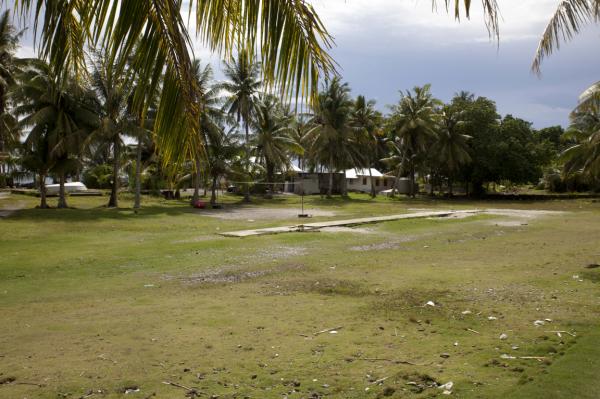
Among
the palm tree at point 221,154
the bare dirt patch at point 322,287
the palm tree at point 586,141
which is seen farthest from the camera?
the palm tree at point 221,154

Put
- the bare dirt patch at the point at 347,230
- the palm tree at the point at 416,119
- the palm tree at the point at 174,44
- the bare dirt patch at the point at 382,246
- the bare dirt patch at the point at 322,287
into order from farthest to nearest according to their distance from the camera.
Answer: the palm tree at the point at 416,119 → the bare dirt patch at the point at 347,230 → the bare dirt patch at the point at 382,246 → the bare dirt patch at the point at 322,287 → the palm tree at the point at 174,44

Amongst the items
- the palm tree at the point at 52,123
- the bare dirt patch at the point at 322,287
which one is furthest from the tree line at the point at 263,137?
the bare dirt patch at the point at 322,287

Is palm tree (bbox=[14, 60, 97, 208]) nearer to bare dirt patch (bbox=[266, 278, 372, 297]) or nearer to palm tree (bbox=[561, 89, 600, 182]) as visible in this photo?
bare dirt patch (bbox=[266, 278, 372, 297])

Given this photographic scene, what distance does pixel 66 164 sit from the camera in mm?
31297

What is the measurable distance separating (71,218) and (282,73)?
2589 centimetres

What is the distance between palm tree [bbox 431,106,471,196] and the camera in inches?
2179

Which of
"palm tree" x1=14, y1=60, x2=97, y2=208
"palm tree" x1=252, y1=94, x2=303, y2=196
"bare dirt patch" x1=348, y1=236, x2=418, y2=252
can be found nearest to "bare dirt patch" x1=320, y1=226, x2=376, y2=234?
"bare dirt patch" x1=348, y1=236, x2=418, y2=252

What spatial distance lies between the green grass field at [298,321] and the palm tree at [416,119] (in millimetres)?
39081

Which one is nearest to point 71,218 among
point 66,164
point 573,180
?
point 66,164

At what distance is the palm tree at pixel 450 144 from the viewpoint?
55344 millimetres

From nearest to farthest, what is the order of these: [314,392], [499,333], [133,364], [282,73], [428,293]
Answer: [282,73], [314,392], [133,364], [499,333], [428,293]

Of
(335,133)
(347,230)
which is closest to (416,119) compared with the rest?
(335,133)

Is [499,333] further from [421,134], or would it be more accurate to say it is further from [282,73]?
[421,134]

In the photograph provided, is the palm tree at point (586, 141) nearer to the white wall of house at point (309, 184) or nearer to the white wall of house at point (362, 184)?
the white wall of house at point (362, 184)
